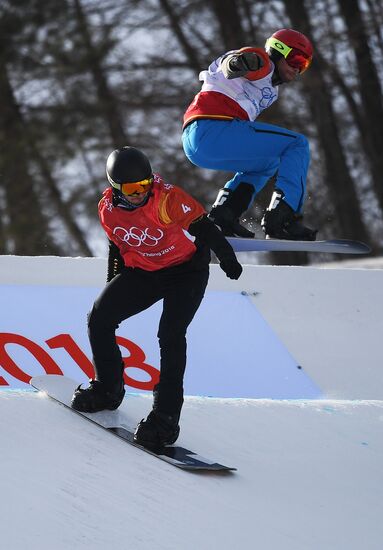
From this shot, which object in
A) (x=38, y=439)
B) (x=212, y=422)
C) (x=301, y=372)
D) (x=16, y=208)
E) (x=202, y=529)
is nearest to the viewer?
(x=202, y=529)

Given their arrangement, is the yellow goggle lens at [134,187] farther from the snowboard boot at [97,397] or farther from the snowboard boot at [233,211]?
the snowboard boot at [233,211]

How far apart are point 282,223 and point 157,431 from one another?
2150 millimetres

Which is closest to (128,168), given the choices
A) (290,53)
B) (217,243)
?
(217,243)

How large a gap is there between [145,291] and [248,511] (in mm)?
1115

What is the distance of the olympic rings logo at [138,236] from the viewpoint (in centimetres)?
480

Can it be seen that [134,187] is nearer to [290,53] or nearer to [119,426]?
[119,426]

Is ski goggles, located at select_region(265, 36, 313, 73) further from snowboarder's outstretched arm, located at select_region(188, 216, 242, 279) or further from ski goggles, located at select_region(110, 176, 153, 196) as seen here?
ski goggles, located at select_region(110, 176, 153, 196)

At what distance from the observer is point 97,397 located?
201 inches

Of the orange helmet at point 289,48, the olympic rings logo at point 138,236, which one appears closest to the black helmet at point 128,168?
the olympic rings logo at point 138,236

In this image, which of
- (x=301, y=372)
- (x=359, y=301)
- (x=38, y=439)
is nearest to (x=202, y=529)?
(x=38, y=439)

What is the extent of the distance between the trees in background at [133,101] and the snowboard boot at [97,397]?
13.1 metres

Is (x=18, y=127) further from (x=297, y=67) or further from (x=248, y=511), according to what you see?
(x=248, y=511)

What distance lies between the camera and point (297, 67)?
21.0ft

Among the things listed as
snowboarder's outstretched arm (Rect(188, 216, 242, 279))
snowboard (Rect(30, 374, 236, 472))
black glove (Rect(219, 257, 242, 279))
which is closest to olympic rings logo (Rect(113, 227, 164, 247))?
snowboarder's outstretched arm (Rect(188, 216, 242, 279))
